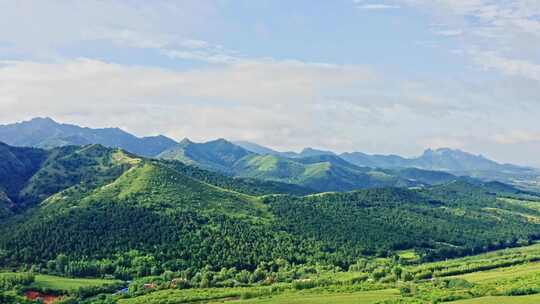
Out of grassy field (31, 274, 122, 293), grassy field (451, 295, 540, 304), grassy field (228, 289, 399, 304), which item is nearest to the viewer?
grassy field (451, 295, 540, 304)

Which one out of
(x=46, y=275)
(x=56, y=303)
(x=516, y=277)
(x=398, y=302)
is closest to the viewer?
(x=398, y=302)

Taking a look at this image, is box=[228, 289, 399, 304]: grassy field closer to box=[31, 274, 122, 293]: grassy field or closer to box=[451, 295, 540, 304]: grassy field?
box=[451, 295, 540, 304]: grassy field

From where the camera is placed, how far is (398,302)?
151m

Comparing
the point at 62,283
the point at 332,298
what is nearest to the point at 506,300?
the point at 332,298

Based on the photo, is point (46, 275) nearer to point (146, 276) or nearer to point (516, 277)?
point (146, 276)

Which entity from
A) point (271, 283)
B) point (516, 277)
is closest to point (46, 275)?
point (271, 283)

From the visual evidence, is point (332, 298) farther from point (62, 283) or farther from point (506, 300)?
point (62, 283)

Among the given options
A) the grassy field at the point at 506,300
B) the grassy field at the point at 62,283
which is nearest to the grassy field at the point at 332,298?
the grassy field at the point at 506,300

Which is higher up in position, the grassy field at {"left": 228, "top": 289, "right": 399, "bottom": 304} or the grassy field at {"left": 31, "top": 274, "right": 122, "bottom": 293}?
the grassy field at {"left": 31, "top": 274, "right": 122, "bottom": 293}

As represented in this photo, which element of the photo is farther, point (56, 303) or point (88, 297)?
point (88, 297)

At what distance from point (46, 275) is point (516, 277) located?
15315cm

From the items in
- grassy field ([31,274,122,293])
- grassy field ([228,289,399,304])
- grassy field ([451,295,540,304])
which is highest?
grassy field ([451,295,540,304])

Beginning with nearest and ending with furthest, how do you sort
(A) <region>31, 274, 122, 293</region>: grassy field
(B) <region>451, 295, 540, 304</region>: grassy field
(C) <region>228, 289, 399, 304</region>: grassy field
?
(B) <region>451, 295, 540, 304</region>: grassy field
(C) <region>228, 289, 399, 304</region>: grassy field
(A) <region>31, 274, 122, 293</region>: grassy field

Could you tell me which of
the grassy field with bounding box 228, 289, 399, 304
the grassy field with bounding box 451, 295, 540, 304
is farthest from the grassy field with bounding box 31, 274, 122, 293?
the grassy field with bounding box 451, 295, 540, 304
